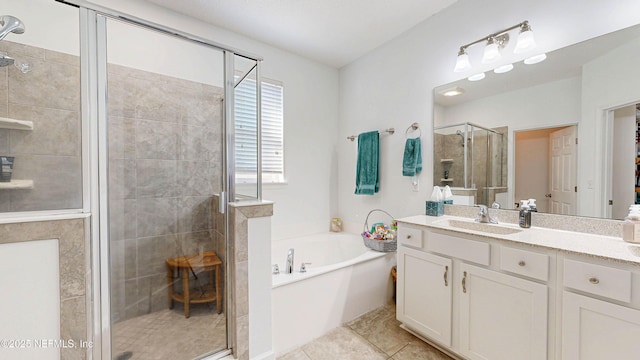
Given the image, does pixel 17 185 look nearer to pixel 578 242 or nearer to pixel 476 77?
pixel 578 242

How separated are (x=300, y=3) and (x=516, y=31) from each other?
5.43 feet

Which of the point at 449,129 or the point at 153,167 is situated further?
the point at 449,129

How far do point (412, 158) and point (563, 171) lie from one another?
3.53ft

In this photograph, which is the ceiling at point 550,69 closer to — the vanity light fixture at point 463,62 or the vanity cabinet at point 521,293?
the vanity light fixture at point 463,62

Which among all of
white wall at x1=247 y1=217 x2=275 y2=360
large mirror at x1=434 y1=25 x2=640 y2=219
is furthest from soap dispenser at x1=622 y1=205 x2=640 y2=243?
white wall at x1=247 y1=217 x2=275 y2=360

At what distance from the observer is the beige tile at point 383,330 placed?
5.92 feet

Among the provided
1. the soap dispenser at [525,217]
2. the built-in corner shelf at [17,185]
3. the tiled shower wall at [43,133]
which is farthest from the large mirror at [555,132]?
the built-in corner shelf at [17,185]

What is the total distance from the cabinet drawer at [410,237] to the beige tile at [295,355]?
1.05 m

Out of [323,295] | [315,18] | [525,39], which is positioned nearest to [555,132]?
[525,39]

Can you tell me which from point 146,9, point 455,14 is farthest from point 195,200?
point 455,14

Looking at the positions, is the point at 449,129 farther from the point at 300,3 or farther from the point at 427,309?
the point at 300,3

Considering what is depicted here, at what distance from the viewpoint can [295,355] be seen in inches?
67.1

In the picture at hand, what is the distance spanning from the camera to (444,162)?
2.23 meters

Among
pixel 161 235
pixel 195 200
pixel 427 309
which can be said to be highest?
pixel 195 200
